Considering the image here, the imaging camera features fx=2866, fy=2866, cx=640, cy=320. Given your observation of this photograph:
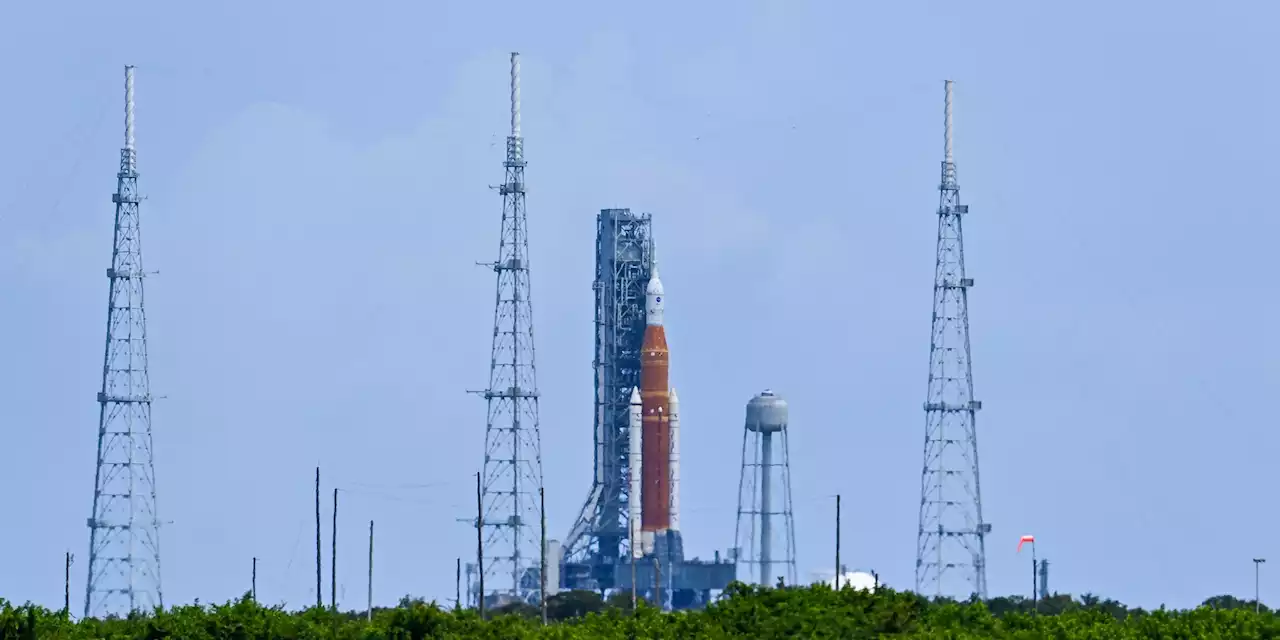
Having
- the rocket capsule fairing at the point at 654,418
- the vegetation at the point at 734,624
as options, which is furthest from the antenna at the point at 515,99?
the vegetation at the point at 734,624

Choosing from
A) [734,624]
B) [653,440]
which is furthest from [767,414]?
[734,624]

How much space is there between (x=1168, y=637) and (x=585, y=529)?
9674cm

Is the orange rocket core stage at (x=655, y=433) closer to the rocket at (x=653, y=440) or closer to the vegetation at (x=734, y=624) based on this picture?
the rocket at (x=653, y=440)

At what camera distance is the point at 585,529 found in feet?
610

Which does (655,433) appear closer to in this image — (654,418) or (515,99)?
(654,418)

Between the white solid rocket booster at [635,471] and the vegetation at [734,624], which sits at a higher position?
the white solid rocket booster at [635,471]

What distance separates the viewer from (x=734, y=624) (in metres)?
92.8

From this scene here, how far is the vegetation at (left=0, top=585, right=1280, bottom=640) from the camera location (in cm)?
8962

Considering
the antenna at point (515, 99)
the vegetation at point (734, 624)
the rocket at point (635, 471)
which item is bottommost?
the vegetation at point (734, 624)

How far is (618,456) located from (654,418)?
13.4 ft

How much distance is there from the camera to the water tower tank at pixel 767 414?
7431 inches

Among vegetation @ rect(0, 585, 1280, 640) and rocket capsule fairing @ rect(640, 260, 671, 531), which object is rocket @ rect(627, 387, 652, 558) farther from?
vegetation @ rect(0, 585, 1280, 640)

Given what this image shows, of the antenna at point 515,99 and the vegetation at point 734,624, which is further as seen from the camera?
the antenna at point 515,99

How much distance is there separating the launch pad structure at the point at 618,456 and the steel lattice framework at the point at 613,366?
63mm
